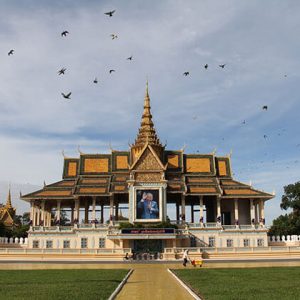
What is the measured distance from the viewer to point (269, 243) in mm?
63938

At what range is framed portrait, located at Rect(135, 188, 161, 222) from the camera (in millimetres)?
64375

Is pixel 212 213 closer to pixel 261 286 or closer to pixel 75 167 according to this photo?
pixel 75 167

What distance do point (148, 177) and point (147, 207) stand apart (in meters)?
4.41

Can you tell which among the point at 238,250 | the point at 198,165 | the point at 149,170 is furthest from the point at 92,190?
the point at 238,250

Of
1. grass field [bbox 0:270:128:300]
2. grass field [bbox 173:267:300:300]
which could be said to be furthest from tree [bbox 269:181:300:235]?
grass field [bbox 0:270:128:300]

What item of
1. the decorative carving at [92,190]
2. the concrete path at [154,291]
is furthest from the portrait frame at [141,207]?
the concrete path at [154,291]

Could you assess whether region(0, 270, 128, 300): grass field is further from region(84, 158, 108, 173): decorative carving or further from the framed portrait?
region(84, 158, 108, 173): decorative carving

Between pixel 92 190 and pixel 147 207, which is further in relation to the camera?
pixel 92 190

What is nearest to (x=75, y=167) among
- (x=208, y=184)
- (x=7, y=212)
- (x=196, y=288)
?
(x=208, y=184)

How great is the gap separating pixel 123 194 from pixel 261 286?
5053 centimetres

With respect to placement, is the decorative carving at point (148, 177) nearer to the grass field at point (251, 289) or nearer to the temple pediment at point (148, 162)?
the temple pediment at point (148, 162)

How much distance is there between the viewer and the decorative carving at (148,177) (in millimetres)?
66562

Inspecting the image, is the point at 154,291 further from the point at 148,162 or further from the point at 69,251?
the point at 148,162

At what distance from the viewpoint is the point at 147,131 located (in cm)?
7788
